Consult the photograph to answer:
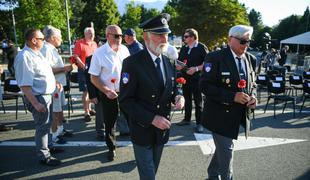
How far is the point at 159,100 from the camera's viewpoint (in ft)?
9.52

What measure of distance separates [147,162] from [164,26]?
1.43m

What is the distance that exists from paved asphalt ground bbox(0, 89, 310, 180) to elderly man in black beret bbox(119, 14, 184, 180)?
158cm

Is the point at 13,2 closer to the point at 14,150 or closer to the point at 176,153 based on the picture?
the point at 14,150

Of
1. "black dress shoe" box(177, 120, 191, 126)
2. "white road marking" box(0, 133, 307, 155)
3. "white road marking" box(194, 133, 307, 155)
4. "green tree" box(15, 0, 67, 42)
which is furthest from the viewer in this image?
"green tree" box(15, 0, 67, 42)

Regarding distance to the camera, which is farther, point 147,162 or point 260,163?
point 260,163

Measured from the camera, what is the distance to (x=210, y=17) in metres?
35.1

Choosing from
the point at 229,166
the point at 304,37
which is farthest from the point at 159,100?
the point at 304,37

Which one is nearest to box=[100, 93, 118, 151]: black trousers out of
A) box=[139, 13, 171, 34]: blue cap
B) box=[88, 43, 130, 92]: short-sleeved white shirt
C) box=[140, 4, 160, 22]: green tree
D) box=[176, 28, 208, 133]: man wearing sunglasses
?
box=[88, 43, 130, 92]: short-sleeved white shirt

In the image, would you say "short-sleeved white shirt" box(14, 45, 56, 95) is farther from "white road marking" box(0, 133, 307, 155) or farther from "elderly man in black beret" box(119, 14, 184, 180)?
"elderly man in black beret" box(119, 14, 184, 180)

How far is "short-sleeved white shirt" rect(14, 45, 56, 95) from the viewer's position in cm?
416

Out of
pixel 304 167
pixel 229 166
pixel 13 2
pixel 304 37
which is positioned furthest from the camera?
pixel 304 37

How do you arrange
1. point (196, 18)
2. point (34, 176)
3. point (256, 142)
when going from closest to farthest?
point (34, 176), point (256, 142), point (196, 18)

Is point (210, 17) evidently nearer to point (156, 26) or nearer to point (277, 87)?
point (277, 87)

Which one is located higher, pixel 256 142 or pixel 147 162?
pixel 147 162
